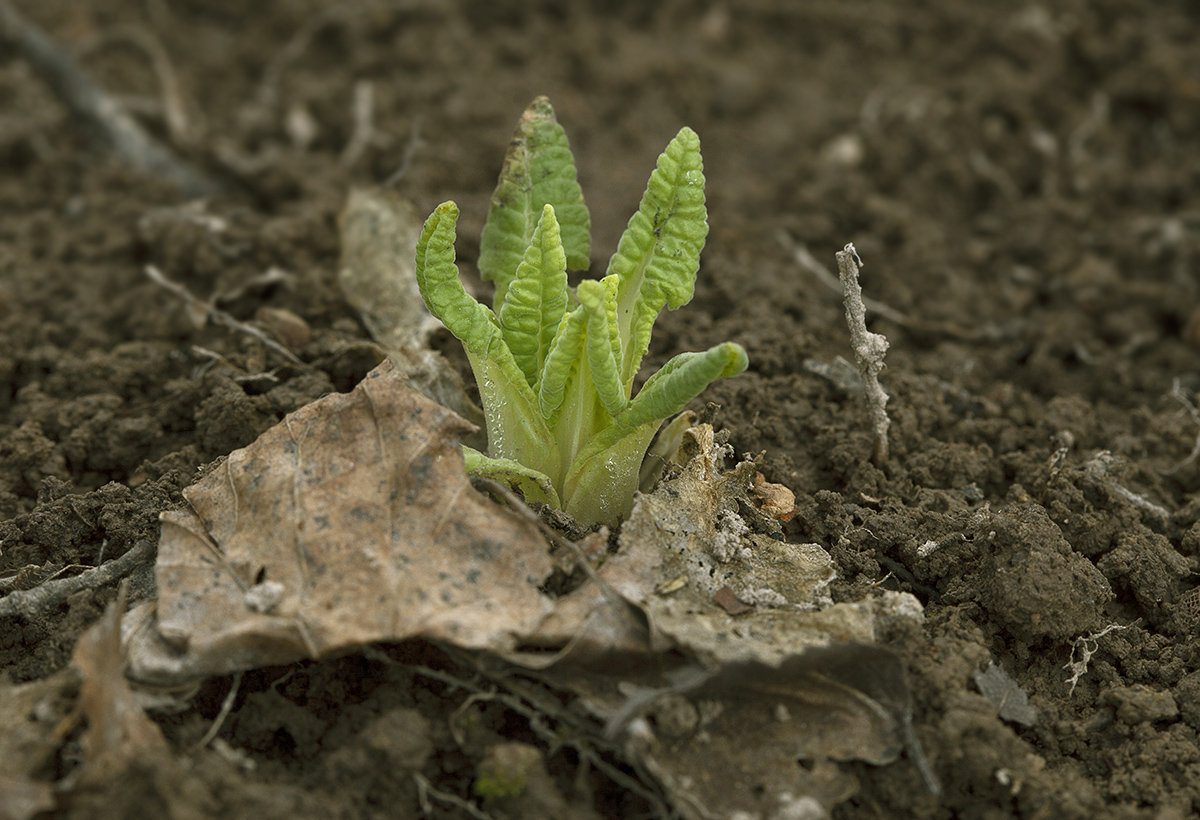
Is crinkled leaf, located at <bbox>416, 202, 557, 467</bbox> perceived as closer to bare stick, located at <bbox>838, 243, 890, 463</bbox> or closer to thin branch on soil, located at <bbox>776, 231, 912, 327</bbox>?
bare stick, located at <bbox>838, 243, 890, 463</bbox>

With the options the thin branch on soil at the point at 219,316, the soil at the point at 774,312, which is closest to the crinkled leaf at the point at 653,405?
the soil at the point at 774,312

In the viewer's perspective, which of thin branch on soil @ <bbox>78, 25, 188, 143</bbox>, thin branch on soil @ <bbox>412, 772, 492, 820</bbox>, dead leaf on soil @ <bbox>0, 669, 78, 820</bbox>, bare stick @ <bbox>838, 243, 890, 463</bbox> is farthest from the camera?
thin branch on soil @ <bbox>78, 25, 188, 143</bbox>

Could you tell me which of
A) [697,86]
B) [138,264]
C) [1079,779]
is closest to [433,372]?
[138,264]

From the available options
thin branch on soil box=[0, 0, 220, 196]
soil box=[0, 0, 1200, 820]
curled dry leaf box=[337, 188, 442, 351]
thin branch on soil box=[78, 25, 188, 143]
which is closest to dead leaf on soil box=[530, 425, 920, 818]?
soil box=[0, 0, 1200, 820]

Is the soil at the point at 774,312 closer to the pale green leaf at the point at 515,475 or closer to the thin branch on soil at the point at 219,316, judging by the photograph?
the thin branch on soil at the point at 219,316

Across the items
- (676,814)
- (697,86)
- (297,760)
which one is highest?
(697,86)

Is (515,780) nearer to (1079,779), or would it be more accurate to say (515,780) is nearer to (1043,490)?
(1079,779)

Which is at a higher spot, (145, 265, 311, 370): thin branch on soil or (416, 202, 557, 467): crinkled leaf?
(416, 202, 557, 467): crinkled leaf
